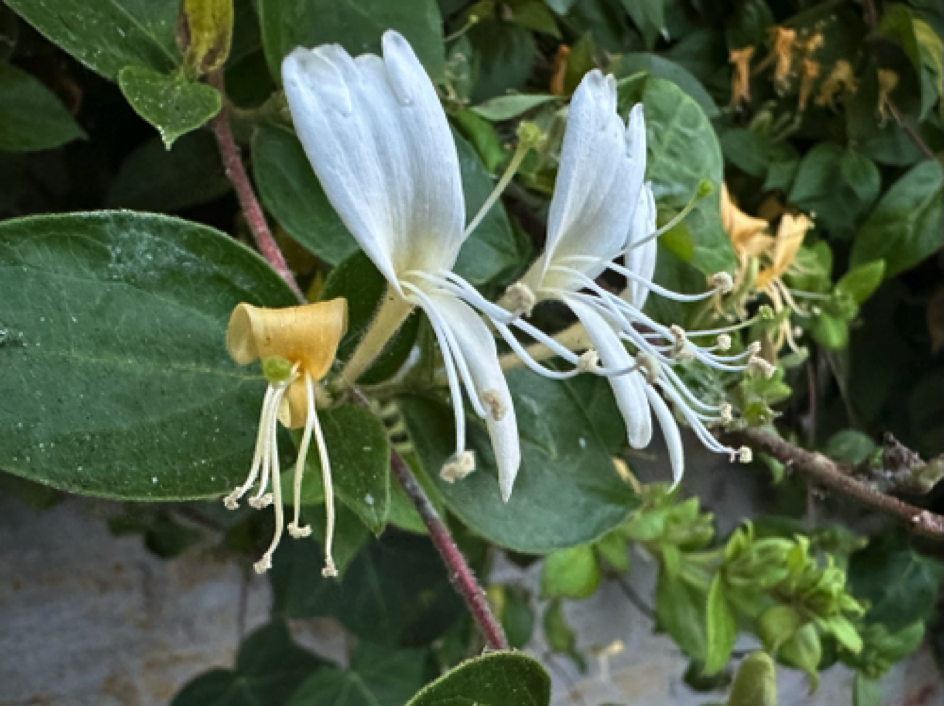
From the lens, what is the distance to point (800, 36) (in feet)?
2.34

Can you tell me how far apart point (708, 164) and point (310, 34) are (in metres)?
0.25

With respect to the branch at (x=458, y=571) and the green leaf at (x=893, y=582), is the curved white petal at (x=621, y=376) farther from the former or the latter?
the green leaf at (x=893, y=582)

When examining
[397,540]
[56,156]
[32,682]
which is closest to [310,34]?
[56,156]

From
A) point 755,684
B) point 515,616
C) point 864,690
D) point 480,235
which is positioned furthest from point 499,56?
point 864,690

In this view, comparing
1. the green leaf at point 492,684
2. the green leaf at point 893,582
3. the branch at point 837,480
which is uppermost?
the green leaf at point 492,684

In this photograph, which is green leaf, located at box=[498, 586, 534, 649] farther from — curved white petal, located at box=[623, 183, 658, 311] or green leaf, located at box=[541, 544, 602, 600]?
curved white petal, located at box=[623, 183, 658, 311]

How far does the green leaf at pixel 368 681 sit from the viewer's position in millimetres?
779

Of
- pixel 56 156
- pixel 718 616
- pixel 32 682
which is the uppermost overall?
pixel 56 156

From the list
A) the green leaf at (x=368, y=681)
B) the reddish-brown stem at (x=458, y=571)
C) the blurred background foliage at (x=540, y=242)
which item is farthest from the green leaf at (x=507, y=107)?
the green leaf at (x=368, y=681)

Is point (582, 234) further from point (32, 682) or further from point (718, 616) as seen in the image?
point (32, 682)

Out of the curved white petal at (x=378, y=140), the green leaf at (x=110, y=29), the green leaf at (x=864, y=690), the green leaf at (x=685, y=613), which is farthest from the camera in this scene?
the green leaf at (x=864, y=690)

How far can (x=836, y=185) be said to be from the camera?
715 millimetres

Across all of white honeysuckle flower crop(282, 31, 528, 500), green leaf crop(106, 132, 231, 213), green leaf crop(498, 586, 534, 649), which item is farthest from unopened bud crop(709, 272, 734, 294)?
green leaf crop(498, 586, 534, 649)

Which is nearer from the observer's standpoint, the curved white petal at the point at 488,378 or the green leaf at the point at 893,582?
the curved white petal at the point at 488,378
